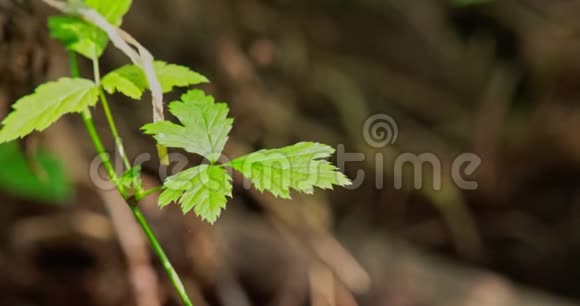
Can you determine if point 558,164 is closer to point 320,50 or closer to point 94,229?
point 320,50

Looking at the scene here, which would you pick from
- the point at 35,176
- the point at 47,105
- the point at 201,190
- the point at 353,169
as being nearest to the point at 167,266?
the point at 201,190

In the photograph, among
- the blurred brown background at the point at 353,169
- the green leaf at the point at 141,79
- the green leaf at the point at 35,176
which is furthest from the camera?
the blurred brown background at the point at 353,169

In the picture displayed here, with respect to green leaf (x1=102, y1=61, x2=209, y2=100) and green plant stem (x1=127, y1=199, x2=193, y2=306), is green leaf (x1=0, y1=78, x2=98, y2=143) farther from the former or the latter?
green plant stem (x1=127, y1=199, x2=193, y2=306)

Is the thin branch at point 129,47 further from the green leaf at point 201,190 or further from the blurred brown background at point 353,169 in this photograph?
the blurred brown background at point 353,169

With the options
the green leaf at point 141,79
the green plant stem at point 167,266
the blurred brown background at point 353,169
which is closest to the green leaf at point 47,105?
the green leaf at point 141,79

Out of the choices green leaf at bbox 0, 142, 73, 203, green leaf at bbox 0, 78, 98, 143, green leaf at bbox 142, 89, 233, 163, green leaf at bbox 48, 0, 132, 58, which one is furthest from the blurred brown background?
green leaf at bbox 142, 89, 233, 163

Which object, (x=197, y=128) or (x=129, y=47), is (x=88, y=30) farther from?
(x=197, y=128)
